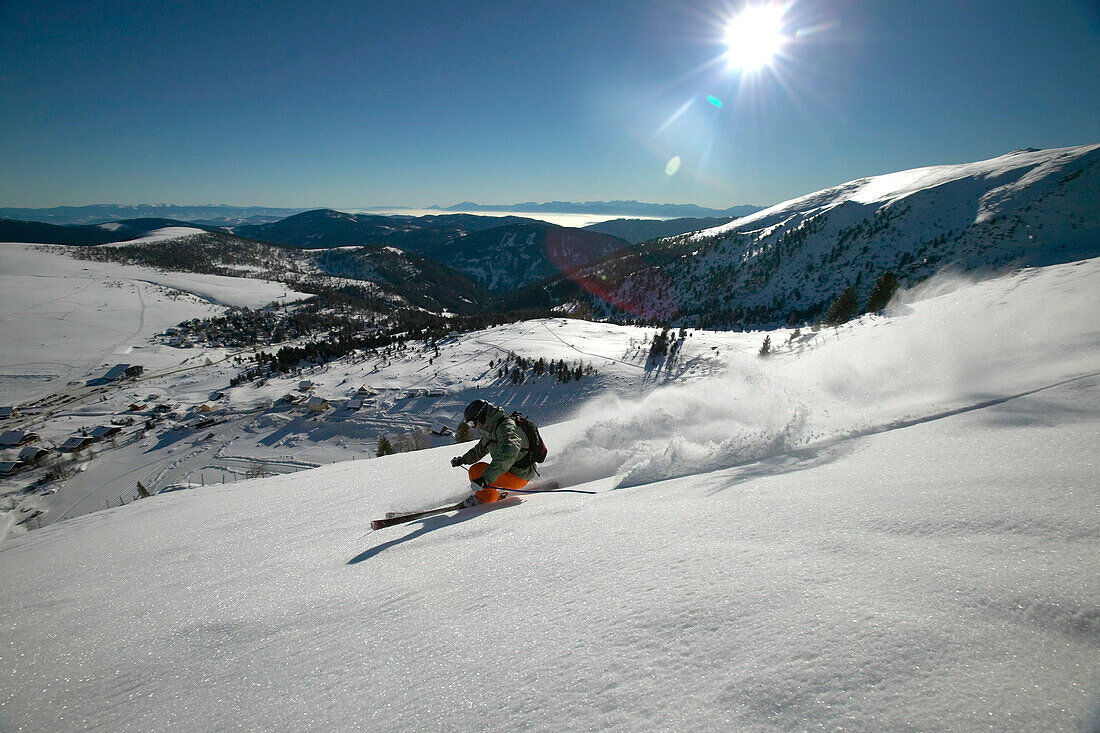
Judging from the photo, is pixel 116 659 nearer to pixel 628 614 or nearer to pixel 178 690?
pixel 178 690

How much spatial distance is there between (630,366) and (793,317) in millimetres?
65619

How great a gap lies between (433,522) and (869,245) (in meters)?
155

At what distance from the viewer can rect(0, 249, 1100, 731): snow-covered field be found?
137 cm

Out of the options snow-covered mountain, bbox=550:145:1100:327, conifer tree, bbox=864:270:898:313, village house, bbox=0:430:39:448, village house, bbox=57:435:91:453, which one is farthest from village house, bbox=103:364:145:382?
snow-covered mountain, bbox=550:145:1100:327

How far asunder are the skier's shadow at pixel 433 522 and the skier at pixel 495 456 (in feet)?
0.65

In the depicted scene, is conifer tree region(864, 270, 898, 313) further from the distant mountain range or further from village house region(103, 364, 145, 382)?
village house region(103, 364, 145, 382)

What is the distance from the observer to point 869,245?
121m

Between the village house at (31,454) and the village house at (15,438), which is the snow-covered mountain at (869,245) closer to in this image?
the village house at (31,454)

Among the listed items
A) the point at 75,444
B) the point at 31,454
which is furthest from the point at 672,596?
A: the point at 75,444

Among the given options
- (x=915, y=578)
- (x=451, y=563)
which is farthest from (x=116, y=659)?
(x=915, y=578)

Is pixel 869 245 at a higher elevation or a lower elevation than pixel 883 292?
higher

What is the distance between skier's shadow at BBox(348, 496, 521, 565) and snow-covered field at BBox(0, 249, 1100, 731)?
0.17 feet

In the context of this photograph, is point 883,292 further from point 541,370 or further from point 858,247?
point 858,247

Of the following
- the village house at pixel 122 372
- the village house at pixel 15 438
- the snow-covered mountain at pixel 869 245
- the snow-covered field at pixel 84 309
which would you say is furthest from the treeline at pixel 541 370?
the snow-covered field at pixel 84 309
